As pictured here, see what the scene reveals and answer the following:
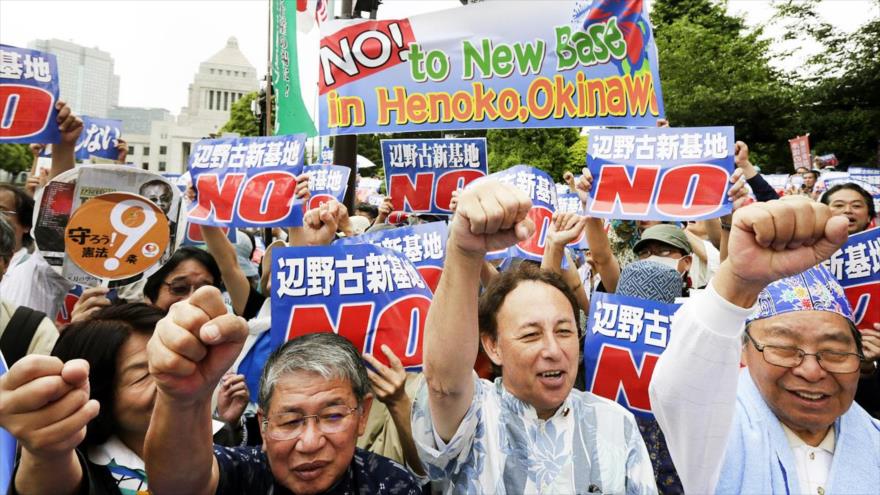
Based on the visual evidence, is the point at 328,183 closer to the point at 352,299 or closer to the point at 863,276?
the point at 352,299

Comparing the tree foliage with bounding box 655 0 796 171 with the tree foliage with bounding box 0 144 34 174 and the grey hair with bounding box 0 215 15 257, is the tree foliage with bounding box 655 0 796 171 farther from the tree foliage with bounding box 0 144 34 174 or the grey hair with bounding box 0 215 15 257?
the tree foliage with bounding box 0 144 34 174

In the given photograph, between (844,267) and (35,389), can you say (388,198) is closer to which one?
(844,267)

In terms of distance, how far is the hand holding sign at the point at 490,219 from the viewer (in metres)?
1.38

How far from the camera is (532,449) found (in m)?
1.83

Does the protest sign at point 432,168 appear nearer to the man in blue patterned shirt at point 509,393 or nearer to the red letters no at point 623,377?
the red letters no at point 623,377

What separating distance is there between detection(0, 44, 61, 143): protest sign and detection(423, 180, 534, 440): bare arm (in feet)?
9.95

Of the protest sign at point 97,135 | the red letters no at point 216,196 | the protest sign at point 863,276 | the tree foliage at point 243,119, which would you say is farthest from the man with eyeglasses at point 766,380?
the tree foliage at point 243,119

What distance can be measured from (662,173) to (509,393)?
7.36 ft

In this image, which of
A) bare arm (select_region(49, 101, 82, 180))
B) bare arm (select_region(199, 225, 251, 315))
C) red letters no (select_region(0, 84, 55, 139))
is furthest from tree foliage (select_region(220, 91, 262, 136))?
bare arm (select_region(199, 225, 251, 315))

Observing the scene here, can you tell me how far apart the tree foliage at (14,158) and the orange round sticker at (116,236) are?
57.6m

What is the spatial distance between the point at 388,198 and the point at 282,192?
1.79m

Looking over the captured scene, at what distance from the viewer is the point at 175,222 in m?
2.95

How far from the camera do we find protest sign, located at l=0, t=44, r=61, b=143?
11.6 ft

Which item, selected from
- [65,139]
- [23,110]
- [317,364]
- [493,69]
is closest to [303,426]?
[317,364]
